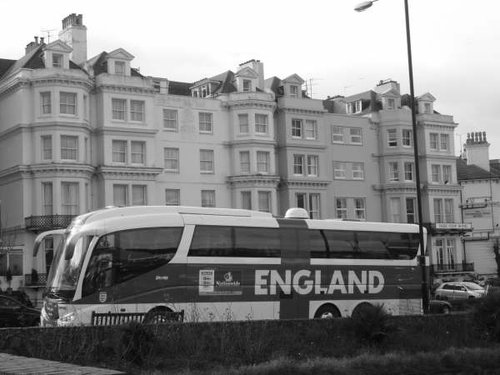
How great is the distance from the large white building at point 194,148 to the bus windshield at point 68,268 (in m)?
28.5

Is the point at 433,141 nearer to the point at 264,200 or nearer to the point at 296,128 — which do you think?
the point at 296,128

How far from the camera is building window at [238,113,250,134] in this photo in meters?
57.4

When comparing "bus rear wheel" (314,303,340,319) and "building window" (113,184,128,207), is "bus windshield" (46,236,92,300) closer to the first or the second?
"bus rear wheel" (314,303,340,319)

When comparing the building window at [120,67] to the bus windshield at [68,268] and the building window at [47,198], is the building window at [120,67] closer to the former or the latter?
the building window at [47,198]

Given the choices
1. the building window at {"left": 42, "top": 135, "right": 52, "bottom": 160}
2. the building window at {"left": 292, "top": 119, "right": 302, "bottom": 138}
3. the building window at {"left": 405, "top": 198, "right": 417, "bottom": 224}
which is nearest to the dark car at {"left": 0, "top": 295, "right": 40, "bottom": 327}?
the building window at {"left": 42, "top": 135, "right": 52, "bottom": 160}

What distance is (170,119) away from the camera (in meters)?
55.0

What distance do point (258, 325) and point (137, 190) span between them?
40530mm

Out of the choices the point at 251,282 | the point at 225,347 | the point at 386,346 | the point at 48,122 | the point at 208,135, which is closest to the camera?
the point at 225,347

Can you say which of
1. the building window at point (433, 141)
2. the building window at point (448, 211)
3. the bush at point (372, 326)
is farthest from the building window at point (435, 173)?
the bush at point (372, 326)

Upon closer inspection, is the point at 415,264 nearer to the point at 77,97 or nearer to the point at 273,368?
the point at 273,368

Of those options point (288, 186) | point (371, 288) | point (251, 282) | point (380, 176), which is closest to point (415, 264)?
point (371, 288)

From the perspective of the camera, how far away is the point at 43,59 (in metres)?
51.2

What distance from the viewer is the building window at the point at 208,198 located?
5553 centimetres

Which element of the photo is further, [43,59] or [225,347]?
[43,59]
